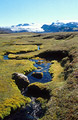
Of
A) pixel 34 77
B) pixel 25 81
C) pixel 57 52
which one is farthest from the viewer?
pixel 57 52

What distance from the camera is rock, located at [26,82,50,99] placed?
96.7 feet

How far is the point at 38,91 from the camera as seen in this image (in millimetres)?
30766

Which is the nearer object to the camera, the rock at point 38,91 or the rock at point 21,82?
the rock at point 38,91

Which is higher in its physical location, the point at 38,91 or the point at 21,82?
the point at 21,82

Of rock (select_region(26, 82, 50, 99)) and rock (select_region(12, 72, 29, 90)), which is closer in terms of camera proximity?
rock (select_region(26, 82, 50, 99))

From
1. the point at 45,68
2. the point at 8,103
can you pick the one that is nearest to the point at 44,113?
the point at 8,103

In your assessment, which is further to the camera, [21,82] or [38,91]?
[21,82]

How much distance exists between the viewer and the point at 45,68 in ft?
162

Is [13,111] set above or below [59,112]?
below

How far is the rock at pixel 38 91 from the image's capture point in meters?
29.5

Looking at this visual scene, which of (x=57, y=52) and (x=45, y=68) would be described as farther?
(x=57, y=52)

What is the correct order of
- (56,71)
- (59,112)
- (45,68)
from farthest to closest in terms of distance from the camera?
(45,68)
(56,71)
(59,112)

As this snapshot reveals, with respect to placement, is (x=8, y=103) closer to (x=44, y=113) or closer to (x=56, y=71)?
(x=44, y=113)

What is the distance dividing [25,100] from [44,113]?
5.79 m
